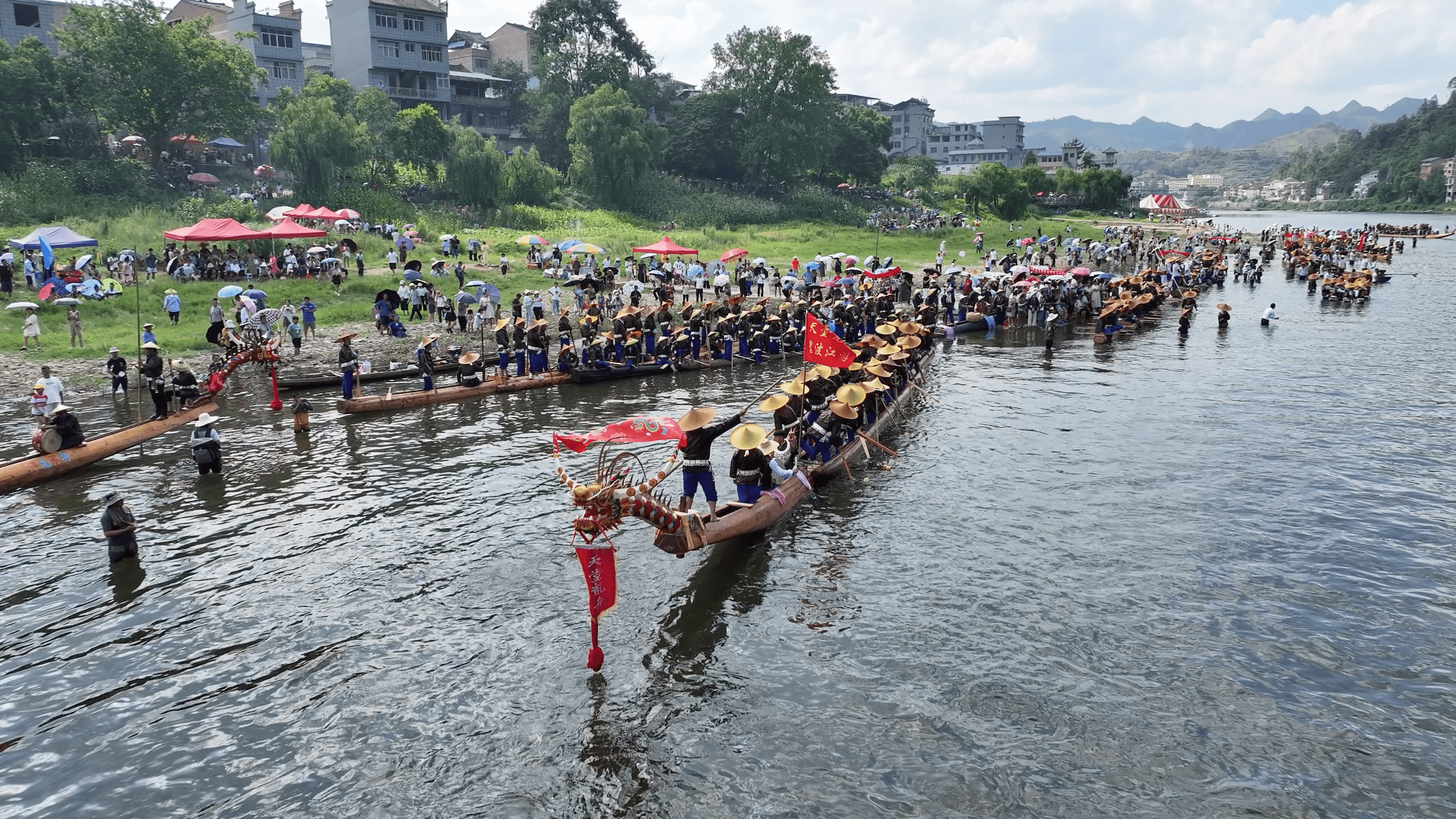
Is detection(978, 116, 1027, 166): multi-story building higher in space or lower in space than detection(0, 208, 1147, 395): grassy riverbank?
higher

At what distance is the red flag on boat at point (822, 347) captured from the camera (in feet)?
68.0

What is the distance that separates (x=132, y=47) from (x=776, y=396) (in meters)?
60.5

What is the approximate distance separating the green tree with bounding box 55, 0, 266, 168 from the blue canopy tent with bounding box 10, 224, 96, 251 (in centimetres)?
2829

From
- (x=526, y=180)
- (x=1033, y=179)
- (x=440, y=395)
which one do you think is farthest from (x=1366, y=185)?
(x=440, y=395)

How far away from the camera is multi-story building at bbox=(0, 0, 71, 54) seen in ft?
223

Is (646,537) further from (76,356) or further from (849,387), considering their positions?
(76,356)

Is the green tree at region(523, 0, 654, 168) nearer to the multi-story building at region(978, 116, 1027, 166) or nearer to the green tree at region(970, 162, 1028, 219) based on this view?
the green tree at region(970, 162, 1028, 219)

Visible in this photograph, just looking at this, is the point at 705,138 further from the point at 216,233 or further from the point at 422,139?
the point at 216,233

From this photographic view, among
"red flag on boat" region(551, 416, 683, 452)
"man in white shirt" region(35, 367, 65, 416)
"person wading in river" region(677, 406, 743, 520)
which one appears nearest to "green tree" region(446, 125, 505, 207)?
"man in white shirt" region(35, 367, 65, 416)

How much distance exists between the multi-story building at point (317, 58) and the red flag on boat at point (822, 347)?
90.4 m

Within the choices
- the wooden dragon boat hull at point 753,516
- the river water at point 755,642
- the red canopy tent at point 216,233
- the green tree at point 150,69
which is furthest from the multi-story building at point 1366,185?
the red canopy tent at point 216,233

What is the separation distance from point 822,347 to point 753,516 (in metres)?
6.55

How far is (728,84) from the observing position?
84688 mm

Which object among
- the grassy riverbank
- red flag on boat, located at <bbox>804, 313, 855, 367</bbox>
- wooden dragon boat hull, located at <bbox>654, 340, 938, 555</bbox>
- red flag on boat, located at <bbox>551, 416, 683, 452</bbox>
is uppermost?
the grassy riverbank
